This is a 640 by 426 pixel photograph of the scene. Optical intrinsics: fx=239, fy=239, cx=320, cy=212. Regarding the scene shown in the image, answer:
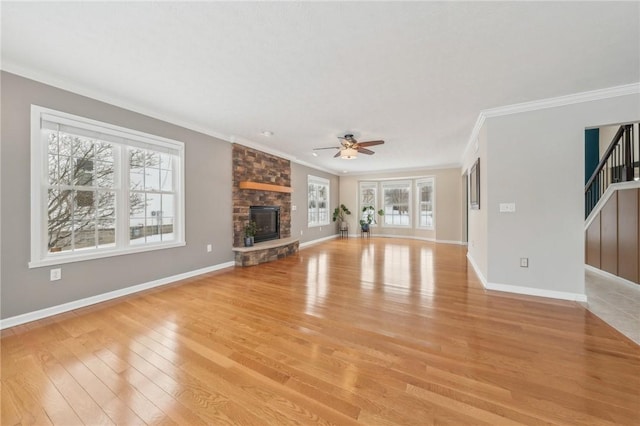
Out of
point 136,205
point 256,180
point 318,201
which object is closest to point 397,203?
point 318,201

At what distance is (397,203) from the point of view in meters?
9.35

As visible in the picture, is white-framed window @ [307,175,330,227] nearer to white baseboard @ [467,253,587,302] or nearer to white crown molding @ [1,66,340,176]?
white crown molding @ [1,66,340,176]

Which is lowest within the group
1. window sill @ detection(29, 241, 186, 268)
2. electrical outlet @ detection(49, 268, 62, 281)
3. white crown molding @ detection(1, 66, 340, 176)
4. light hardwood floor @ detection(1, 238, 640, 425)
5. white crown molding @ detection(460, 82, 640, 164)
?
light hardwood floor @ detection(1, 238, 640, 425)

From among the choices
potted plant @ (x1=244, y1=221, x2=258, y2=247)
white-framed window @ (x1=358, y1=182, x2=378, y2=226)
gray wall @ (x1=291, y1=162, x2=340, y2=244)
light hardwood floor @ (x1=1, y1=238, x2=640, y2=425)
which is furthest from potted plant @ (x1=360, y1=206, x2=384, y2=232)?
light hardwood floor @ (x1=1, y1=238, x2=640, y2=425)

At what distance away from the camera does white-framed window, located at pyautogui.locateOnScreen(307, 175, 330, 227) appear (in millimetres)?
8055

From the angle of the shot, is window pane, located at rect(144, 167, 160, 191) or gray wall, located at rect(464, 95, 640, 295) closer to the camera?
gray wall, located at rect(464, 95, 640, 295)

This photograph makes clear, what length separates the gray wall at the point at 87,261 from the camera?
2.41 metres

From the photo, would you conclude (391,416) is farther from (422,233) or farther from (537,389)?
(422,233)

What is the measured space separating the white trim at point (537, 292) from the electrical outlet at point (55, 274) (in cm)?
548

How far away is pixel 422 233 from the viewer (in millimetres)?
8766

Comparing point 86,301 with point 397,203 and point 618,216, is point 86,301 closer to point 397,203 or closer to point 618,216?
point 618,216

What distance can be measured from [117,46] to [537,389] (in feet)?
13.8

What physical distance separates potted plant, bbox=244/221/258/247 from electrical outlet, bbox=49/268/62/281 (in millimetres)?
2750

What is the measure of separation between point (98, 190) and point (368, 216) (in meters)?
7.91
